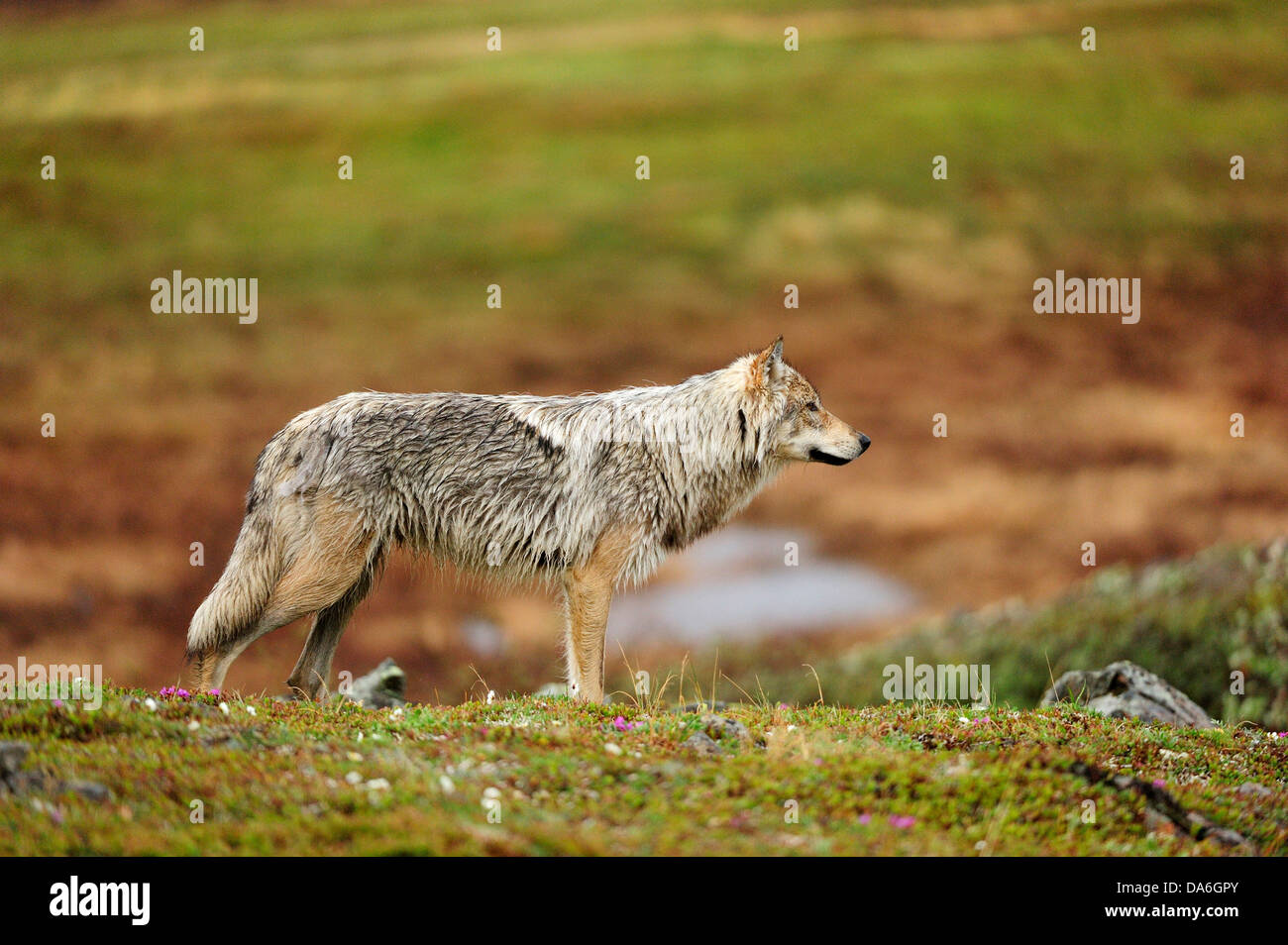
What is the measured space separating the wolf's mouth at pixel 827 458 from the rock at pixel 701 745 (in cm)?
368

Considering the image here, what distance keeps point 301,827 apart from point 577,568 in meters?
4.74

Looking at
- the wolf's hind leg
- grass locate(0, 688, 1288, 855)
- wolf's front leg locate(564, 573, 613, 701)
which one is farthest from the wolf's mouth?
the wolf's hind leg

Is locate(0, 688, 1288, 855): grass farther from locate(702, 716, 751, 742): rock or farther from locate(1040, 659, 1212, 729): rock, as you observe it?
locate(1040, 659, 1212, 729): rock

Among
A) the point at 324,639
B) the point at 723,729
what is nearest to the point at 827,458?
the point at 723,729

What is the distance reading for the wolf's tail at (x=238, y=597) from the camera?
33.7ft

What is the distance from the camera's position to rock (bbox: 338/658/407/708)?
41.6 ft

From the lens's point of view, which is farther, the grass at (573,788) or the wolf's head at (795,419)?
the wolf's head at (795,419)

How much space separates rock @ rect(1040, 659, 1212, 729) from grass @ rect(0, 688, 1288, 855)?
206 centimetres

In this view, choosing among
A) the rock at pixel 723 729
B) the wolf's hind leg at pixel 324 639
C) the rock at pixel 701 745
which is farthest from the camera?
the wolf's hind leg at pixel 324 639

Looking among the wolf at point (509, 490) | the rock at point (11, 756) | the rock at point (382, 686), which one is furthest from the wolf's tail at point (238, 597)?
the rock at point (11, 756)

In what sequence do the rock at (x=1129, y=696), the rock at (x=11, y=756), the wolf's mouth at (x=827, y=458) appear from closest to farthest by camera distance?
the rock at (x=11, y=756), the wolf's mouth at (x=827, y=458), the rock at (x=1129, y=696)

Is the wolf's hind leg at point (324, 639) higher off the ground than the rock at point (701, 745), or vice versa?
the wolf's hind leg at point (324, 639)

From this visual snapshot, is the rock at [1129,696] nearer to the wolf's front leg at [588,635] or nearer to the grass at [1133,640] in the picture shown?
the grass at [1133,640]
